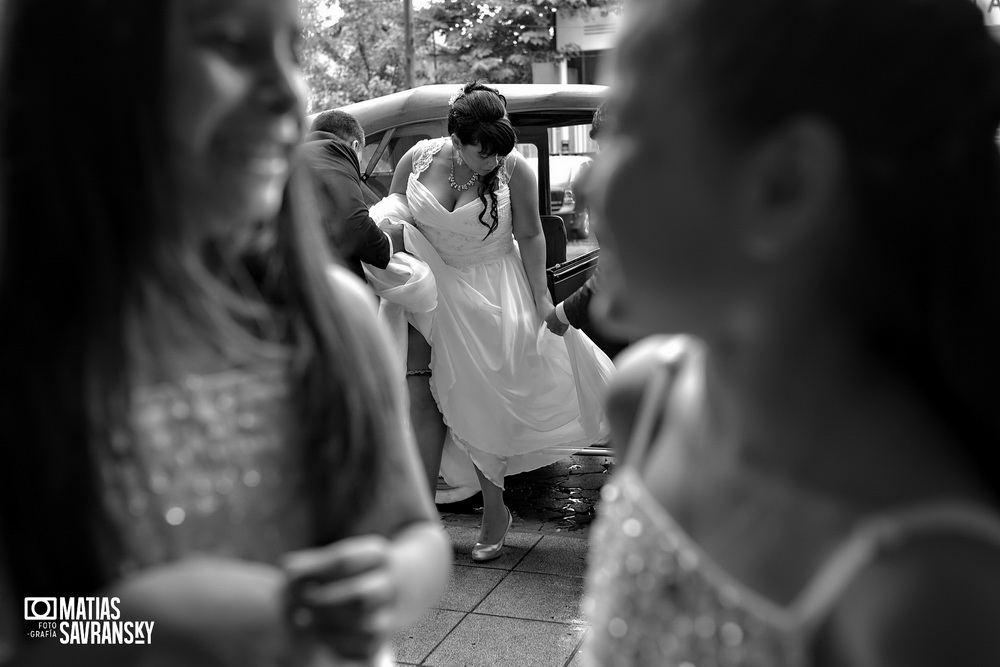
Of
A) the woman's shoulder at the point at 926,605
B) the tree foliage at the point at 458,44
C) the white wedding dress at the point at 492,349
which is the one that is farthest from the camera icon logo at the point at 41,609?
the tree foliage at the point at 458,44

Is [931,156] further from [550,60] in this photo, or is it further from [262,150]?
[550,60]

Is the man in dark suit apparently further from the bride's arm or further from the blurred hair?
the blurred hair

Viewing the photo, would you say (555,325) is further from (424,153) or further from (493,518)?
(424,153)

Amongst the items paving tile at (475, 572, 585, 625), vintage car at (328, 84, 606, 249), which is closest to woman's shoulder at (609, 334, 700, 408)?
paving tile at (475, 572, 585, 625)

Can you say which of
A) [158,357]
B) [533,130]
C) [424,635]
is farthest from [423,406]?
[158,357]

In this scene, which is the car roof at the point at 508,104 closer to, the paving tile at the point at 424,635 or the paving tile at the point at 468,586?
the paving tile at the point at 468,586

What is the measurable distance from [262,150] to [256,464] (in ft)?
1.10

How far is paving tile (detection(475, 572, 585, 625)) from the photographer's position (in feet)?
12.6

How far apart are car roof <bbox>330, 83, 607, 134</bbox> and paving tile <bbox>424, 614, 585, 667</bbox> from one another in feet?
12.8

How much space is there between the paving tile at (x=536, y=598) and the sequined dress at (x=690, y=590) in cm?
282

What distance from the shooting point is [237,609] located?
0.85 m

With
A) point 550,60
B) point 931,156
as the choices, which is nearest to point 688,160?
point 931,156

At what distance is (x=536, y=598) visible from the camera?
13.2ft

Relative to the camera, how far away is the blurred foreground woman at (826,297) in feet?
2.62
